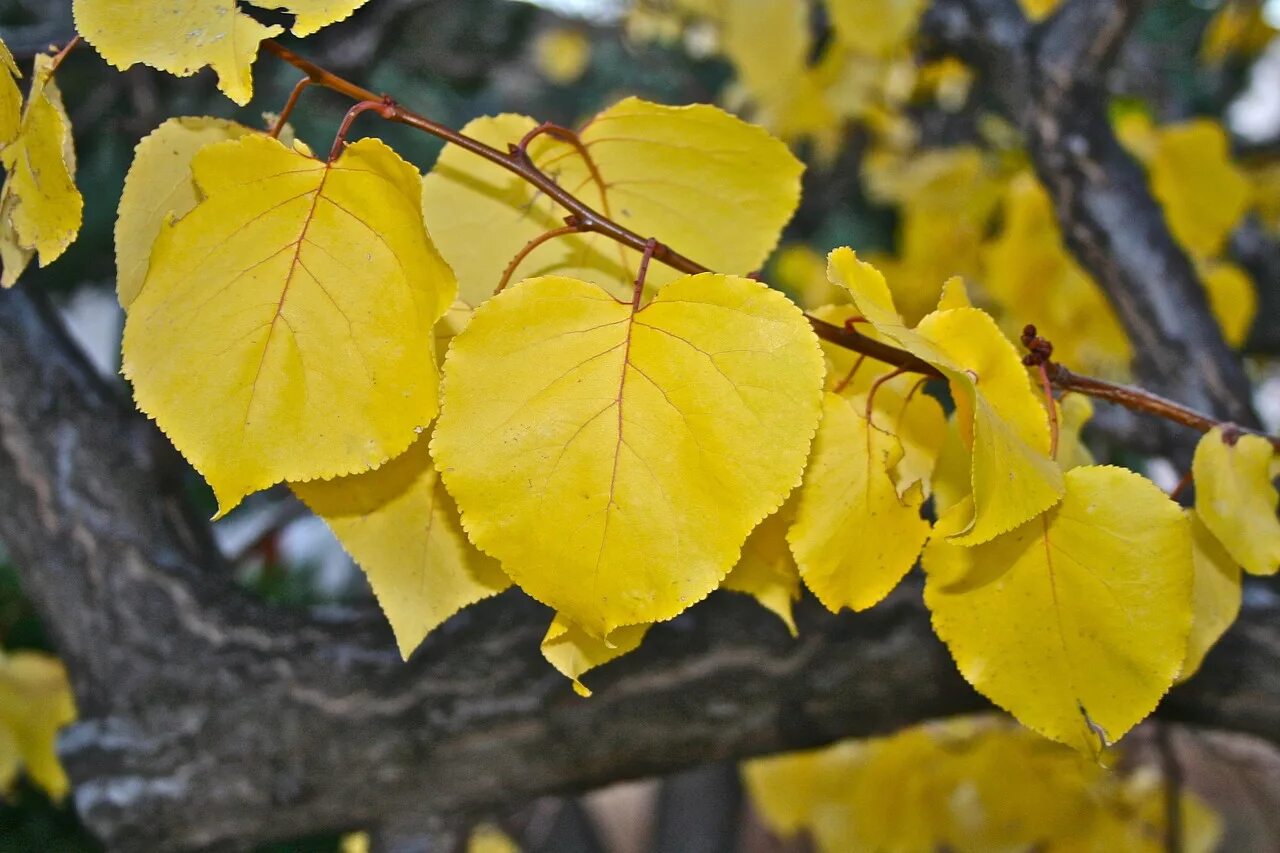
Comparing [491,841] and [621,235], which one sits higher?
[621,235]

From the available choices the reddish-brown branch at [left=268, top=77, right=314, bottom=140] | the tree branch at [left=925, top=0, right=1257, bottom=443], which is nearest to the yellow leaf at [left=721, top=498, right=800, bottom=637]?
the reddish-brown branch at [left=268, top=77, right=314, bottom=140]

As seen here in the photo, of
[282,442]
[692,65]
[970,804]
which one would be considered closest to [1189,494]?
[970,804]

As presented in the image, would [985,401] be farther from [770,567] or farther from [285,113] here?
[285,113]

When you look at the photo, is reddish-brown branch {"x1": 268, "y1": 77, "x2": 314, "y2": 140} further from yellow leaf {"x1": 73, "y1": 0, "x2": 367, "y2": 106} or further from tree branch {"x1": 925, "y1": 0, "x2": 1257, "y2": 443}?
tree branch {"x1": 925, "y1": 0, "x2": 1257, "y2": 443}

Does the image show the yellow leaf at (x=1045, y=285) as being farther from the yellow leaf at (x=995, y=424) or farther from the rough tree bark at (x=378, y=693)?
the yellow leaf at (x=995, y=424)

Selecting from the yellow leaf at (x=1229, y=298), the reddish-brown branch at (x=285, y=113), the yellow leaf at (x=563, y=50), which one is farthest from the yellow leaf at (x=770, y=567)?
the yellow leaf at (x=563, y=50)

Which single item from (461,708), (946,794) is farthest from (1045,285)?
(461,708)
